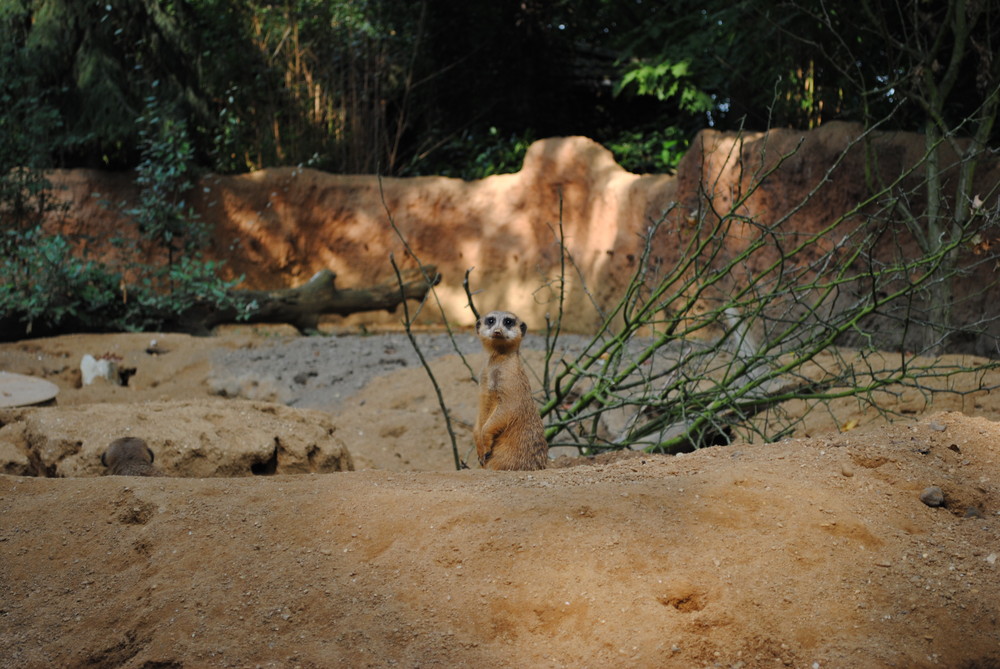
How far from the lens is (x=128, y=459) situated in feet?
11.5

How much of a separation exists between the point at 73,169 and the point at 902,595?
9782 millimetres

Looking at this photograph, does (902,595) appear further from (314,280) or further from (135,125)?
(135,125)

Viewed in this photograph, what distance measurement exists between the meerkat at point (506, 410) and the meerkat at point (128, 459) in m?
1.27

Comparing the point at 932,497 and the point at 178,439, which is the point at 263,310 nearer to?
the point at 178,439

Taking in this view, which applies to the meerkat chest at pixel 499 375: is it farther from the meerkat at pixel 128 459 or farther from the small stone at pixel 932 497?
the small stone at pixel 932 497

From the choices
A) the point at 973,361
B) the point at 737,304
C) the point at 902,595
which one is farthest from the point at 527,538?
the point at 973,361

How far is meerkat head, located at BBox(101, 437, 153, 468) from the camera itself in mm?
→ 3508

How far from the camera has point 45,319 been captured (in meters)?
8.34

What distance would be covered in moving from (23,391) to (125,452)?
2.11 meters

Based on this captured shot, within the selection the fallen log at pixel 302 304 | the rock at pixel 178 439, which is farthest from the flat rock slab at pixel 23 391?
the fallen log at pixel 302 304

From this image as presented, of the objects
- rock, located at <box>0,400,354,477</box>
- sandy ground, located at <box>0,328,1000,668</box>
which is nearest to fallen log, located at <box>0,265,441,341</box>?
rock, located at <box>0,400,354,477</box>

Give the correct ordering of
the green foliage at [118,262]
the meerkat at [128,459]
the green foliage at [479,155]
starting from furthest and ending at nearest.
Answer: the green foliage at [479,155]
the green foliage at [118,262]
the meerkat at [128,459]

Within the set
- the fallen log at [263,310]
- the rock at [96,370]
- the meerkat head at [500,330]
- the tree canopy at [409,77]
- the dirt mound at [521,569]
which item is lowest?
the rock at [96,370]

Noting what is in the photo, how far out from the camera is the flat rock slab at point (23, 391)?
5.00 m
